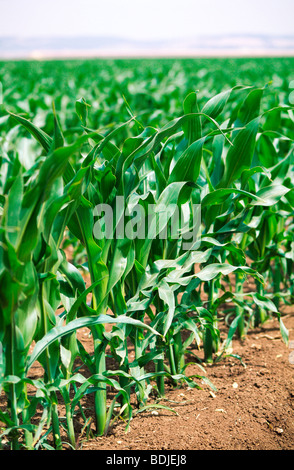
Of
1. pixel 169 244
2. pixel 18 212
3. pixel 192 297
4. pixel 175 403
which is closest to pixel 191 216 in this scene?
pixel 169 244

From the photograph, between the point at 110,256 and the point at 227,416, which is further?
the point at 227,416

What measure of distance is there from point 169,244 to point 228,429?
822mm

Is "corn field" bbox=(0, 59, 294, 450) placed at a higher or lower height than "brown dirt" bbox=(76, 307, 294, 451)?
higher

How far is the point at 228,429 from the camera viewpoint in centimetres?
199

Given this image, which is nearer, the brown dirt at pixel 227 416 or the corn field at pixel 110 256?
the corn field at pixel 110 256

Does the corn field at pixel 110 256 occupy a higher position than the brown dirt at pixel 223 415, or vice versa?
the corn field at pixel 110 256

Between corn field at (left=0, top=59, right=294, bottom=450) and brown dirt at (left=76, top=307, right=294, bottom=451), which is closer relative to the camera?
corn field at (left=0, top=59, right=294, bottom=450)

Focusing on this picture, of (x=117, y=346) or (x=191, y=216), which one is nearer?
(x=117, y=346)

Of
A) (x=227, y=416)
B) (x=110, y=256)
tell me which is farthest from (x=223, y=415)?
(x=110, y=256)

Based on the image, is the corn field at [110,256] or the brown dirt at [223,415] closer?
the corn field at [110,256]

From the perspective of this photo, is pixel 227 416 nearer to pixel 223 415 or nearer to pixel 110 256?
pixel 223 415

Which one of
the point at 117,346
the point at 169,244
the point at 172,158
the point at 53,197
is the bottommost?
the point at 117,346

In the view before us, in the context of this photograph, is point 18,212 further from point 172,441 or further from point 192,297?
point 192,297

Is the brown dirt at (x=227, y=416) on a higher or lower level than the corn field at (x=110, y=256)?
lower
